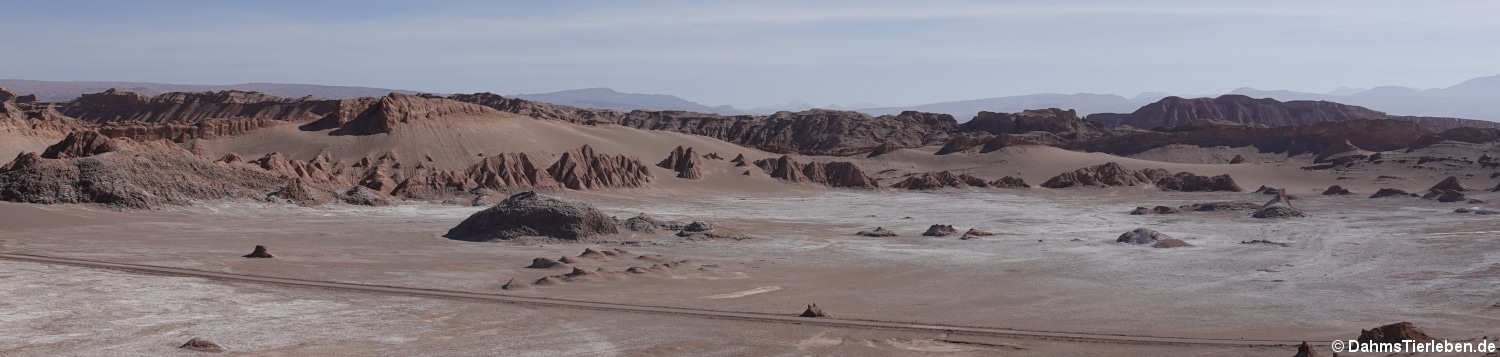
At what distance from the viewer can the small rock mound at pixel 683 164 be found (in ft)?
176

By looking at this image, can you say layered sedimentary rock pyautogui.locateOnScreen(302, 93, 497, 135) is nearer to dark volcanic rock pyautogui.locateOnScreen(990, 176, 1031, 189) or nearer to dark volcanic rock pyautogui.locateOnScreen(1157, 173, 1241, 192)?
dark volcanic rock pyautogui.locateOnScreen(990, 176, 1031, 189)

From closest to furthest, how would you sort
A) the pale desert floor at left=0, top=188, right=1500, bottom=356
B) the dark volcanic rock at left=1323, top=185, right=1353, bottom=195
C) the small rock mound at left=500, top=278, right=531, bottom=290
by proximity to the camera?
the pale desert floor at left=0, top=188, right=1500, bottom=356 → the small rock mound at left=500, top=278, right=531, bottom=290 → the dark volcanic rock at left=1323, top=185, right=1353, bottom=195

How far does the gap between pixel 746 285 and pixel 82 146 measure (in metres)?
24.7

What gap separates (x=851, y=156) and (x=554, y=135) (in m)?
Result: 23.6

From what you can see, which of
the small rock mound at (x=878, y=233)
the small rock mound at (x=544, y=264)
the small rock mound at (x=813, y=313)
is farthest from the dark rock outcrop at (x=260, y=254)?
the small rock mound at (x=878, y=233)

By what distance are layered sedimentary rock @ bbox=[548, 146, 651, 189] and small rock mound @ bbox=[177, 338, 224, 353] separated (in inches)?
1313

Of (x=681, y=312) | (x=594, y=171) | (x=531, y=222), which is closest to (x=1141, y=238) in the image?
(x=531, y=222)

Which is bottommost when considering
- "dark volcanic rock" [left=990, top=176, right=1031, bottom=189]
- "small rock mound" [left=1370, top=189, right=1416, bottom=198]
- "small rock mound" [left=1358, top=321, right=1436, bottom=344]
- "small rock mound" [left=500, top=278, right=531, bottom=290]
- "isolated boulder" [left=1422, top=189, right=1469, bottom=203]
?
"dark volcanic rock" [left=990, top=176, right=1031, bottom=189]

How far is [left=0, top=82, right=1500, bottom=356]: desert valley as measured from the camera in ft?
46.3

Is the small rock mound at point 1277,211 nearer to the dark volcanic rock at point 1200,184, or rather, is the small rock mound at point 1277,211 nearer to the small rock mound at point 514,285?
the dark volcanic rock at point 1200,184

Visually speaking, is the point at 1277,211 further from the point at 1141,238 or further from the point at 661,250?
the point at 661,250

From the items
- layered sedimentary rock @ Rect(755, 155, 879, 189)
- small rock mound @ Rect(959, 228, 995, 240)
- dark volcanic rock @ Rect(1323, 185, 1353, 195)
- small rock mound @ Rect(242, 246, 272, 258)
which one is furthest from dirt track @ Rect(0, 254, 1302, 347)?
dark volcanic rock @ Rect(1323, 185, 1353, 195)

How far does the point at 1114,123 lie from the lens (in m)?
130

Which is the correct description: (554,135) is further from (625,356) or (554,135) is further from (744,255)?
(625,356)
